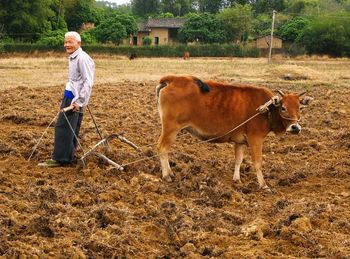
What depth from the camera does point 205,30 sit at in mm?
69312

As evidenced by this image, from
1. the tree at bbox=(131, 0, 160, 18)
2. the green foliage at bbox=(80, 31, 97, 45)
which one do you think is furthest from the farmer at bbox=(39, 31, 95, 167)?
the tree at bbox=(131, 0, 160, 18)

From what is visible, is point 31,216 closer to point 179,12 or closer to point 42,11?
point 42,11

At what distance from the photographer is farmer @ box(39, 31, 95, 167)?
778 centimetres

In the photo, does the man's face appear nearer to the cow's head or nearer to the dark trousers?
the dark trousers

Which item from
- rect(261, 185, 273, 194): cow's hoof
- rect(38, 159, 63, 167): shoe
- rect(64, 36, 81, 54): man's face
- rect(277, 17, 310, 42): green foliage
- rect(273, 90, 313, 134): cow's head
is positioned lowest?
rect(261, 185, 273, 194): cow's hoof

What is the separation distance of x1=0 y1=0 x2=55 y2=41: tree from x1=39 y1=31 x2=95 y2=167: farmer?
170 feet

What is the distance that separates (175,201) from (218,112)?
170 cm

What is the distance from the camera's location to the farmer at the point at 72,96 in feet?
25.5

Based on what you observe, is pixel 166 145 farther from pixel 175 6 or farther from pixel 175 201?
pixel 175 6

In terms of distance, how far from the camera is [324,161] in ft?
30.3

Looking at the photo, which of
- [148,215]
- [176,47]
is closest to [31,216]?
[148,215]

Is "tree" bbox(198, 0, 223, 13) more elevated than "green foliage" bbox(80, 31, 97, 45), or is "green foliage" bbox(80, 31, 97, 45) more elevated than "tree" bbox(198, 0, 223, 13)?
"tree" bbox(198, 0, 223, 13)

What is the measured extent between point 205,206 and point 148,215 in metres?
0.84

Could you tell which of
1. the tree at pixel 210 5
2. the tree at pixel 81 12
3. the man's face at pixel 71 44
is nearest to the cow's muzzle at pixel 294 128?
the man's face at pixel 71 44
